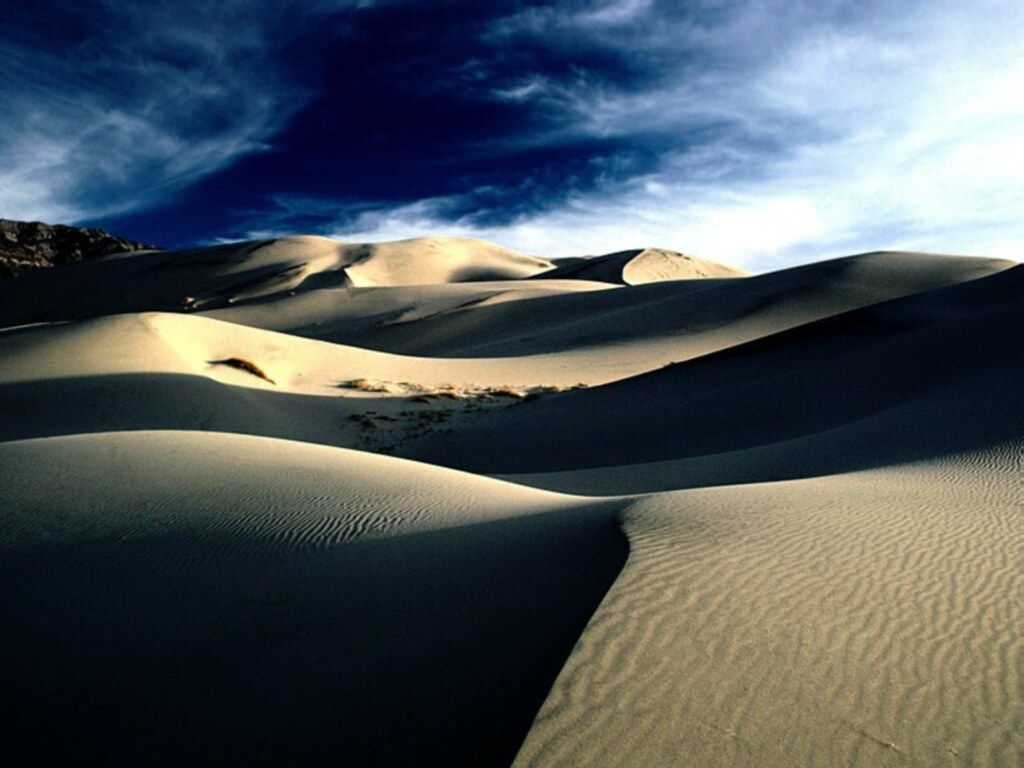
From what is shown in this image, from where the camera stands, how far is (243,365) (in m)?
14.0

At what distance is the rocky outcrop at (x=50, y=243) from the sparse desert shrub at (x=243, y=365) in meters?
85.3

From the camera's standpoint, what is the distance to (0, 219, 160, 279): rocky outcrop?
83.9 meters

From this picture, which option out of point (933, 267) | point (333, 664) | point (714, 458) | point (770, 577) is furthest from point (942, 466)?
point (933, 267)

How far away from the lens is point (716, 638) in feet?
6.95

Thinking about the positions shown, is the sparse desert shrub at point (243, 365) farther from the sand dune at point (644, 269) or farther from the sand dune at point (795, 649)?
→ the sand dune at point (644, 269)

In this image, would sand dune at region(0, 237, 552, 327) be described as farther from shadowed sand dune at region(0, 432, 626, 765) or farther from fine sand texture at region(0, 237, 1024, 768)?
shadowed sand dune at region(0, 432, 626, 765)

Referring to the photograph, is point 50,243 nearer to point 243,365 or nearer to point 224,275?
point 224,275

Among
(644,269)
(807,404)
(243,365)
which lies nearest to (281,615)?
(807,404)

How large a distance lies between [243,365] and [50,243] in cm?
9516

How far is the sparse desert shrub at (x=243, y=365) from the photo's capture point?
13.8 meters

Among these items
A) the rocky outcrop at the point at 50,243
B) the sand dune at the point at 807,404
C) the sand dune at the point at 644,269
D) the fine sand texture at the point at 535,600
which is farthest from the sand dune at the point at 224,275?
the fine sand texture at the point at 535,600

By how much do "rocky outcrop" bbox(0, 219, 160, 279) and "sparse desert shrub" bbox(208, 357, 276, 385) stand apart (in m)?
85.3

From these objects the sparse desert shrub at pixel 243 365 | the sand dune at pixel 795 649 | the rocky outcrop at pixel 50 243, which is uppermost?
the rocky outcrop at pixel 50 243

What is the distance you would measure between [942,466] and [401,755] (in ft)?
15.4
